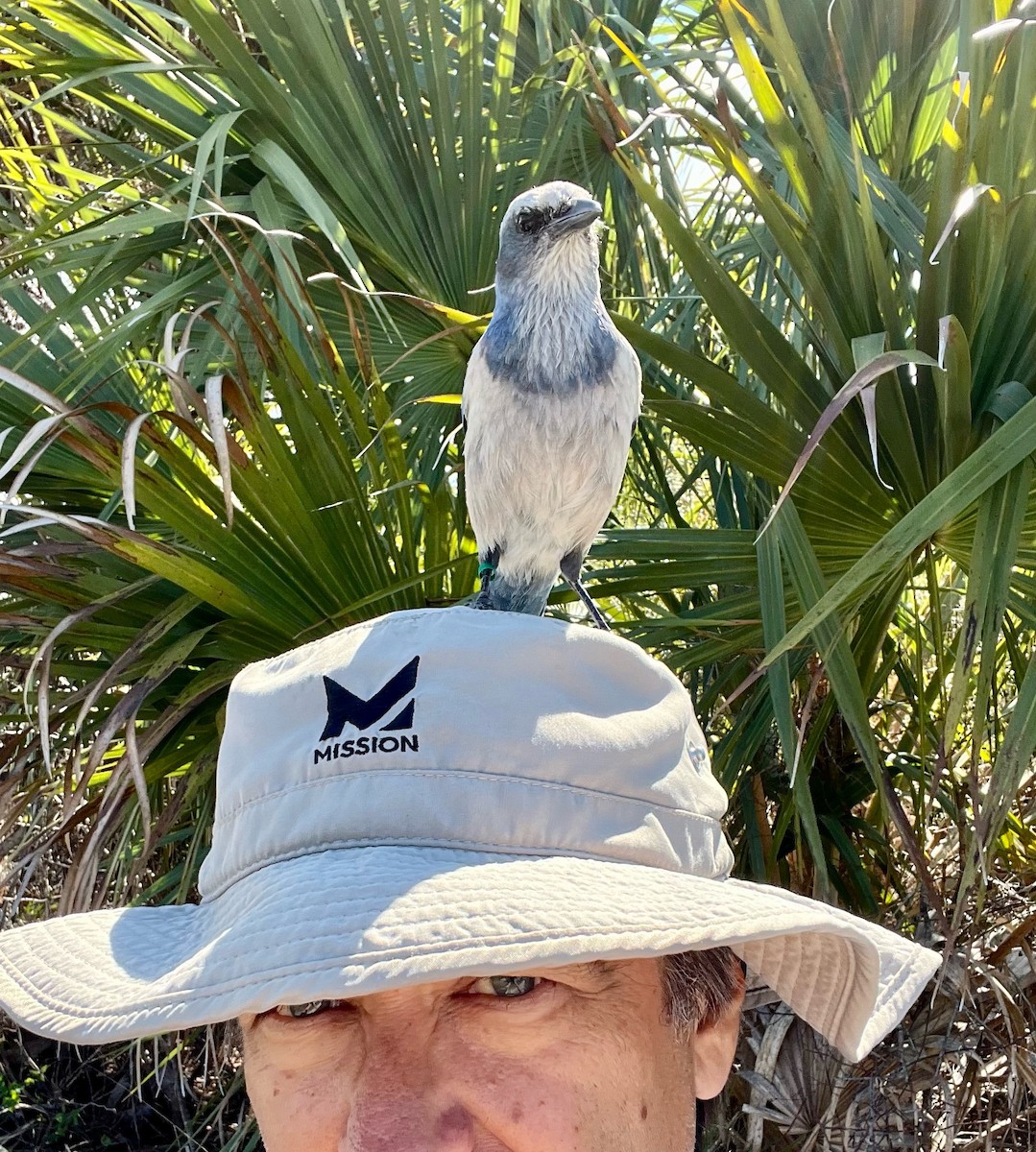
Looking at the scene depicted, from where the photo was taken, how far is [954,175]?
1.59 meters

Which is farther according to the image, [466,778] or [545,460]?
[545,460]

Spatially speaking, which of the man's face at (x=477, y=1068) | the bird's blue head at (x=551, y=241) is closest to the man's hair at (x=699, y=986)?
the man's face at (x=477, y=1068)

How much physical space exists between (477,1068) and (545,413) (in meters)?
0.92

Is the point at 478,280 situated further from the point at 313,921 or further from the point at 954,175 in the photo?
the point at 313,921

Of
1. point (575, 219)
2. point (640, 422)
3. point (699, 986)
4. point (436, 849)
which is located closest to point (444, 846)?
point (436, 849)

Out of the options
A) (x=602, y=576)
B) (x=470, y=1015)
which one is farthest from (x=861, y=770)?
(x=470, y=1015)

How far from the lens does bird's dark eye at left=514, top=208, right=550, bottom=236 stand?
1.68m

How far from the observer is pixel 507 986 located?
886 millimetres

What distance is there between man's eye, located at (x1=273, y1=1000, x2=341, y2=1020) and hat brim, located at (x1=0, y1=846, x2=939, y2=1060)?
92 millimetres

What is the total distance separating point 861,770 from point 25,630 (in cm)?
174

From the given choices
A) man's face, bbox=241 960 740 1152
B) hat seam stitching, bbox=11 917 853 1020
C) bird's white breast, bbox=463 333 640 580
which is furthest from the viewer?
bird's white breast, bbox=463 333 640 580

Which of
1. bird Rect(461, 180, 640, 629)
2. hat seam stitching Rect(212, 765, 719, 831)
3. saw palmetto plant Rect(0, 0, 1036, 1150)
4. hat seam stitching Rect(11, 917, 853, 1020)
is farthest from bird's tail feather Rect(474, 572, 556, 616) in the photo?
hat seam stitching Rect(11, 917, 853, 1020)

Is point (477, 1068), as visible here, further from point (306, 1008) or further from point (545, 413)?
point (545, 413)

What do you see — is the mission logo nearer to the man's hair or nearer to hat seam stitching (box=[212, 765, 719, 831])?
hat seam stitching (box=[212, 765, 719, 831])
